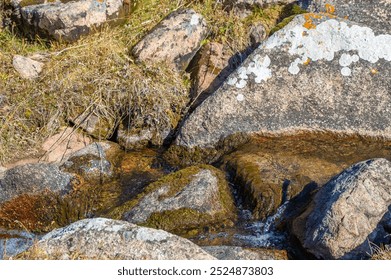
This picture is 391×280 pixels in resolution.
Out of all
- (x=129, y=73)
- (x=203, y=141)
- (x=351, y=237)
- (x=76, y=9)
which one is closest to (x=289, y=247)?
(x=351, y=237)

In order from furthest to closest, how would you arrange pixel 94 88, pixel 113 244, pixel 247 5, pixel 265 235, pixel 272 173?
pixel 247 5, pixel 94 88, pixel 272 173, pixel 265 235, pixel 113 244

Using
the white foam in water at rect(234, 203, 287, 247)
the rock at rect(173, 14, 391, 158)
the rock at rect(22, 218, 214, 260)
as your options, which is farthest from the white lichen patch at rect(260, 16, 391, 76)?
the rock at rect(22, 218, 214, 260)

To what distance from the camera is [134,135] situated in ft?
23.8

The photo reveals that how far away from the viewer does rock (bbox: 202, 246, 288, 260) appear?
4926 mm

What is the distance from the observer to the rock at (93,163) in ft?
21.5

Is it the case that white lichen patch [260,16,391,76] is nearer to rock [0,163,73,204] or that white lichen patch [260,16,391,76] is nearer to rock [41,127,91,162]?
rock [41,127,91,162]

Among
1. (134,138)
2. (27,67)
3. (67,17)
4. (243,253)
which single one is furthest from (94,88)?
(243,253)

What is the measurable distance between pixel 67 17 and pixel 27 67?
758mm

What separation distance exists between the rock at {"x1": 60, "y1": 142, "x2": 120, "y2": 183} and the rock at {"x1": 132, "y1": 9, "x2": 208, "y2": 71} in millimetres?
1355

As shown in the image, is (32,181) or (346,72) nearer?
(32,181)

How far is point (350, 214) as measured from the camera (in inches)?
189

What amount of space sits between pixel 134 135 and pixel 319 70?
2012 millimetres

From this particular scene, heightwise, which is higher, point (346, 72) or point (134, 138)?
point (346, 72)

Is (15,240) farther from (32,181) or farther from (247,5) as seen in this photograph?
(247,5)
